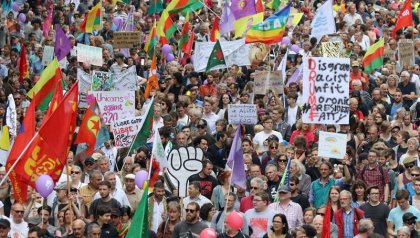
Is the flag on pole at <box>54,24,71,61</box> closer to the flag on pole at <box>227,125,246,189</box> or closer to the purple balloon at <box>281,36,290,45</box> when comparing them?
the purple balloon at <box>281,36,290,45</box>

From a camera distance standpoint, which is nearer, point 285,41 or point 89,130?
point 89,130

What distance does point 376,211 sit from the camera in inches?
755

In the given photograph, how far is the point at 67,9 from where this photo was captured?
3597 cm

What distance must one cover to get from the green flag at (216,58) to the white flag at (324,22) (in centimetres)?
308

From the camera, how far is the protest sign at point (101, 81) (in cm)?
2634

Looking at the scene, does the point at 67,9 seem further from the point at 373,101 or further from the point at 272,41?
the point at 373,101

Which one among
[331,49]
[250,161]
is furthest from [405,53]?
[250,161]

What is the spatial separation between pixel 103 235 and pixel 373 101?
8987mm

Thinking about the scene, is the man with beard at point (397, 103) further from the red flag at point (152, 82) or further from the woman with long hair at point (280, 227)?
the woman with long hair at point (280, 227)

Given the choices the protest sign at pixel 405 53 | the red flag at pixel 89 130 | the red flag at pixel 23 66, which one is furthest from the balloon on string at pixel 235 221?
the red flag at pixel 23 66

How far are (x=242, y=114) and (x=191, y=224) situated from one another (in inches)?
230

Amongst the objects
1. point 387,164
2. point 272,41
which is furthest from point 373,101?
point 387,164

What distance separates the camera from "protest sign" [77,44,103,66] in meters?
29.0

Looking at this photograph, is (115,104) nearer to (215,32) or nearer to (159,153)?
(159,153)
